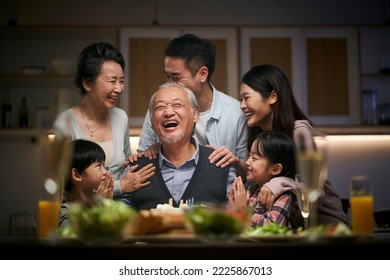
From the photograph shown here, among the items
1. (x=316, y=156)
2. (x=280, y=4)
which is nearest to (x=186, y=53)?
(x=280, y=4)

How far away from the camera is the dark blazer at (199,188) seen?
11.3 ft

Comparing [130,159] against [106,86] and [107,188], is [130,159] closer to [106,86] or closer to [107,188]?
[107,188]

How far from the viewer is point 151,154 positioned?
11.6 feet

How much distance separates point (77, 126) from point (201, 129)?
67 cm

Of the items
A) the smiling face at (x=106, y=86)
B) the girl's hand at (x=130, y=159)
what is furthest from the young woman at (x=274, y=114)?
the smiling face at (x=106, y=86)

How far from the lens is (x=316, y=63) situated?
171 inches

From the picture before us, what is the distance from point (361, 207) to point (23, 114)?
2967 millimetres

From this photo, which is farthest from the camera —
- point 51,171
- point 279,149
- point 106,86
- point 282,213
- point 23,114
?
point 23,114

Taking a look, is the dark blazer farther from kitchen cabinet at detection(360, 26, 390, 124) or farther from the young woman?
kitchen cabinet at detection(360, 26, 390, 124)

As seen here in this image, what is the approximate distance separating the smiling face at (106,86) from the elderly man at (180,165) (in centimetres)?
30

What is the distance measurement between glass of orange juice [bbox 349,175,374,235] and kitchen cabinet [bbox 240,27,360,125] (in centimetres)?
231

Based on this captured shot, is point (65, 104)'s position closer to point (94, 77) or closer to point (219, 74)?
point (94, 77)

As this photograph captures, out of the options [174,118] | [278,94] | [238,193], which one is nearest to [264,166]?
[238,193]
